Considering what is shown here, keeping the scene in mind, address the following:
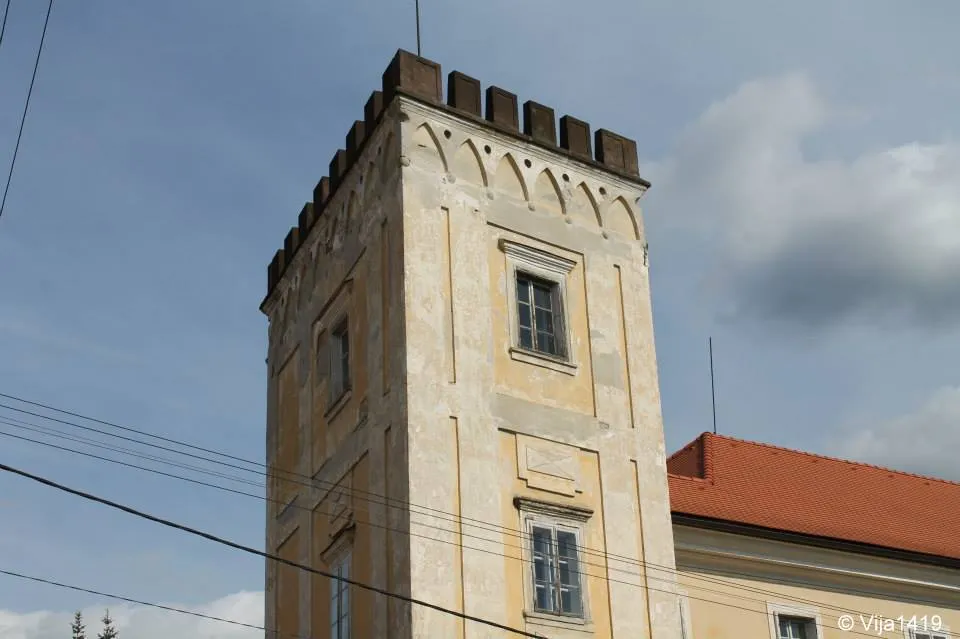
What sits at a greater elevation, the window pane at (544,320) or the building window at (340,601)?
the window pane at (544,320)

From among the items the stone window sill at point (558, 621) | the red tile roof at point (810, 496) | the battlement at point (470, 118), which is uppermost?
the battlement at point (470, 118)

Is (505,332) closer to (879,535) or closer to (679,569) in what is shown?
(679,569)

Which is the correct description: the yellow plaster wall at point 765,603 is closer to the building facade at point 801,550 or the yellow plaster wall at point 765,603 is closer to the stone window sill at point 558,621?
the building facade at point 801,550

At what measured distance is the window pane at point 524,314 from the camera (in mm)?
23234

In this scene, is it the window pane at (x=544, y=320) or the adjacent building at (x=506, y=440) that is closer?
the adjacent building at (x=506, y=440)

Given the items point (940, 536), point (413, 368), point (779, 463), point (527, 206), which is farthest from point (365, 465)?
point (940, 536)

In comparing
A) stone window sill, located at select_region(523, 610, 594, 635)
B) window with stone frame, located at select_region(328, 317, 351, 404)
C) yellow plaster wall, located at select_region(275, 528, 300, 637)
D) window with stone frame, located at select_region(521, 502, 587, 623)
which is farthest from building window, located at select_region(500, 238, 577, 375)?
yellow plaster wall, located at select_region(275, 528, 300, 637)

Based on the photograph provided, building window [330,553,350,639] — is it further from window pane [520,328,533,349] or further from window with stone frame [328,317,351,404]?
window pane [520,328,533,349]

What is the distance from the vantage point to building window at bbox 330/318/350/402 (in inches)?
949

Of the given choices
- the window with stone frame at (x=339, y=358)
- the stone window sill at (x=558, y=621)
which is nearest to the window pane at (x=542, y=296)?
the window with stone frame at (x=339, y=358)

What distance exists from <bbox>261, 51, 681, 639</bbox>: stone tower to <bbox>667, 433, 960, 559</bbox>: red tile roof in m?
2.64

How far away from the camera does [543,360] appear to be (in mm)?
22953

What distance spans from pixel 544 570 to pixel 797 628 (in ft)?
19.0

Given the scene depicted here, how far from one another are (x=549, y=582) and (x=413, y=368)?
11.8 feet
